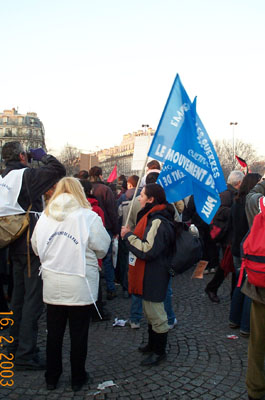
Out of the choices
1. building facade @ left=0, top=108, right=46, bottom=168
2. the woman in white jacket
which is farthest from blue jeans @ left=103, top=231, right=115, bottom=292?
building facade @ left=0, top=108, right=46, bottom=168

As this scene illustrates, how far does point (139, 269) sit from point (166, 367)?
1.01m

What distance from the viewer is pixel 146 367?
369cm

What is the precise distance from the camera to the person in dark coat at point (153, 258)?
3.55 m

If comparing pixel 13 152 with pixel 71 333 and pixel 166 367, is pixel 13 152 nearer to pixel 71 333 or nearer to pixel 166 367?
pixel 71 333

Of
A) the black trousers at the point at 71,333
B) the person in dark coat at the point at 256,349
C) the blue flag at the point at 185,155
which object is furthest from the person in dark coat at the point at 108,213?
the person in dark coat at the point at 256,349

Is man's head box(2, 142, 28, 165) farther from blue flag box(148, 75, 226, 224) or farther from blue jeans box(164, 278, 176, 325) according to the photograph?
blue jeans box(164, 278, 176, 325)

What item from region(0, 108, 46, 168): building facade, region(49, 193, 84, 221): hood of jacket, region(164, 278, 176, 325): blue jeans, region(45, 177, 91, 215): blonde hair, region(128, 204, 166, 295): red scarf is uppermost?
region(0, 108, 46, 168): building facade

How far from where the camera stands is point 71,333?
10.6 feet

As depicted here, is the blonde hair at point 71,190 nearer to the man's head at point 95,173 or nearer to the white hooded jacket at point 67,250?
the white hooded jacket at point 67,250

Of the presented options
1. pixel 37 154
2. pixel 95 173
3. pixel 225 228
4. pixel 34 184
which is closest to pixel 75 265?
pixel 34 184

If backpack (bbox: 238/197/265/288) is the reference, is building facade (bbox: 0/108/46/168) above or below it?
above

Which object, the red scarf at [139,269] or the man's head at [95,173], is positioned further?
the man's head at [95,173]

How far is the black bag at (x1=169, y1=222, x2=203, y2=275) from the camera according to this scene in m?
3.78

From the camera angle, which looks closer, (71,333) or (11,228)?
(71,333)
